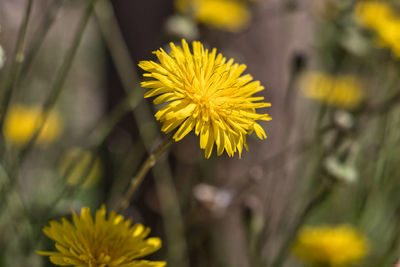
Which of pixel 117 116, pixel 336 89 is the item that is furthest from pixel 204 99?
pixel 336 89

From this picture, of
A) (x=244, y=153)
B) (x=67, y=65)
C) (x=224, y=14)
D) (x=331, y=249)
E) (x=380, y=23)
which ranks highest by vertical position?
(x=224, y=14)

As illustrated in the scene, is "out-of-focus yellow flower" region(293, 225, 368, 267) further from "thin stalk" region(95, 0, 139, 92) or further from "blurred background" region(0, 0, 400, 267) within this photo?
"thin stalk" region(95, 0, 139, 92)

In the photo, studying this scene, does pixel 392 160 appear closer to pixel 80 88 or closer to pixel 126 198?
pixel 126 198

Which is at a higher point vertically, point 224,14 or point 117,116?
point 224,14

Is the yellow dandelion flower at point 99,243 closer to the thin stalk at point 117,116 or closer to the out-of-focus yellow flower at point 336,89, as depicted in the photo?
the thin stalk at point 117,116

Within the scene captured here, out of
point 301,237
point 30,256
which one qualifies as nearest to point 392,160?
point 301,237

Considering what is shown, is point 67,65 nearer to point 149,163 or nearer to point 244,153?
point 149,163
